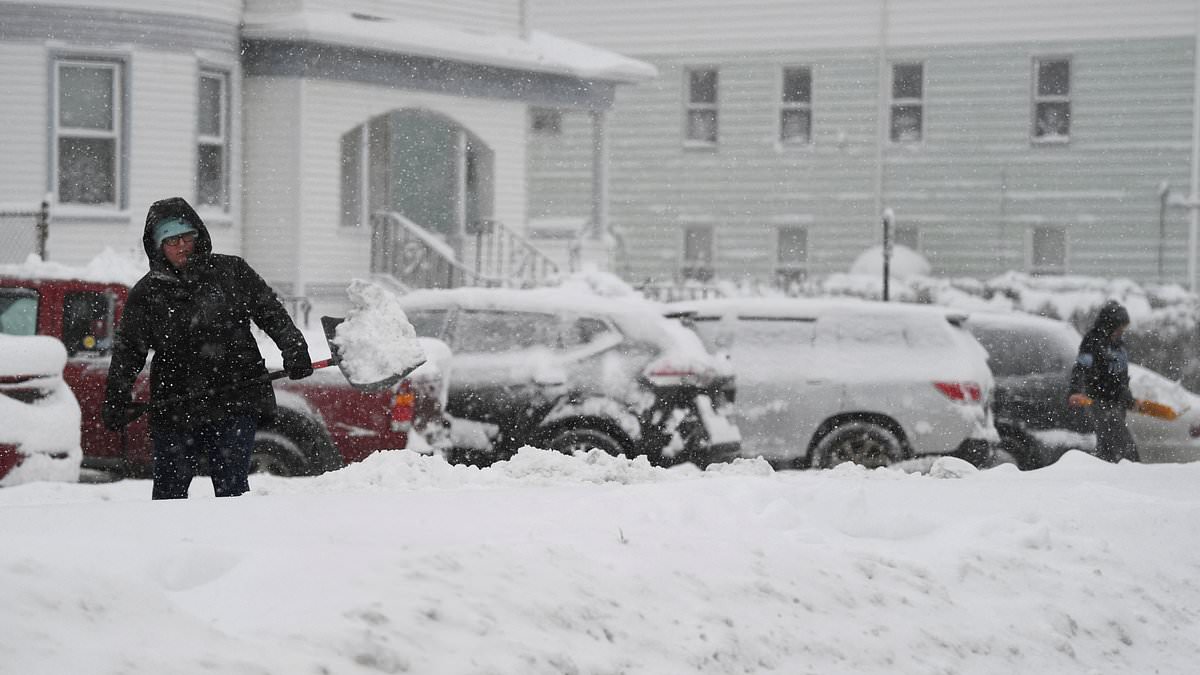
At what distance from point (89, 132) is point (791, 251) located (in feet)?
47.9

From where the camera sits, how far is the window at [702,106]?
32062 millimetres

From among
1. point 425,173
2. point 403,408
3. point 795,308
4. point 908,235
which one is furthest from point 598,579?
point 908,235

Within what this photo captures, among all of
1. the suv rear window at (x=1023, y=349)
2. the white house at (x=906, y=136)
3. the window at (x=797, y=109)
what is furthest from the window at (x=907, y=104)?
the suv rear window at (x=1023, y=349)

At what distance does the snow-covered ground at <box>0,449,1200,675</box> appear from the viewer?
4.50 m

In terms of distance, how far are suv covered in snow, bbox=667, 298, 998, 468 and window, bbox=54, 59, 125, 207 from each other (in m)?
10.2

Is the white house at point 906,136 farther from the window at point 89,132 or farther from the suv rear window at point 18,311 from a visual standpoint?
the suv rear window at point 18,311

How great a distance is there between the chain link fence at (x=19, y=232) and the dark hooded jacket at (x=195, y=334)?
12.5m

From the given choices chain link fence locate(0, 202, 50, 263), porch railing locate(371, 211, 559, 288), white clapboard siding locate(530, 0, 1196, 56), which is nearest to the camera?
chain link fence locate(0, 202, 50, 263)

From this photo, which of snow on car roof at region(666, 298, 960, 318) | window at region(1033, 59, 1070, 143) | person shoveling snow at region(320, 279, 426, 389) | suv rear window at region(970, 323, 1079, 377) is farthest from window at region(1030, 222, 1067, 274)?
person shoveling snow at region(320, 279, 426, 389)

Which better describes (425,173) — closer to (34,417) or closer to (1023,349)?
(1023,349)

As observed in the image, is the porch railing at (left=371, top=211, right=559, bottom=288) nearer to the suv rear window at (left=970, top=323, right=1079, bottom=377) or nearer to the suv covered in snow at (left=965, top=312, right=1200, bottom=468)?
the suv rear window at (left=970, top=323, right=1079, bottom=377)

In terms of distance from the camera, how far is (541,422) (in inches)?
470

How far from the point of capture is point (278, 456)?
421 inches

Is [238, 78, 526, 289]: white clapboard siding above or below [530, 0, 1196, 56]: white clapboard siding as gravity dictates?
below
